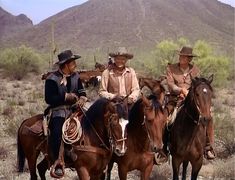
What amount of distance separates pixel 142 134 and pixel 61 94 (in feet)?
4.67

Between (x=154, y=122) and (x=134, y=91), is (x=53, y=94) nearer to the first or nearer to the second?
(x=134, y=91)

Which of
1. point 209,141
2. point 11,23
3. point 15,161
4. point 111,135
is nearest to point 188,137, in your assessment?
point 209,141

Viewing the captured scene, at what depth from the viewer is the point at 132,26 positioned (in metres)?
75.1

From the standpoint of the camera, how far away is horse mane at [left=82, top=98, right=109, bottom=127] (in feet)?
23.5

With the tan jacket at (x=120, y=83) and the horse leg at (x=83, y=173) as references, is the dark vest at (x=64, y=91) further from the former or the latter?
the horse leg at (x=83, y=173)

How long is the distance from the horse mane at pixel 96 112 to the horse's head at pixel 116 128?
0.18 meters

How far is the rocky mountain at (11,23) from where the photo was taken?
99.2 metres

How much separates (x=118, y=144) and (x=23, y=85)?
79.1ft

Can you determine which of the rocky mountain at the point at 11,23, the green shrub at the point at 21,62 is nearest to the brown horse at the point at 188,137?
the green shrub at the point at 21,62

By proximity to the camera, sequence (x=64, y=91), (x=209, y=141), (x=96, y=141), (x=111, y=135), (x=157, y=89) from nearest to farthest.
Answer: (x=111, y=135), (x=96, y=141), (x=64, y=91), (x=157, y=89), (x=209, y=141)

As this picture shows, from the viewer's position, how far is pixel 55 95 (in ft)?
24.0

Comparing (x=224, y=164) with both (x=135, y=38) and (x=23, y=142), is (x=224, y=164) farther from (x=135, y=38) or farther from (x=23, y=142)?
(x=135, y=38)

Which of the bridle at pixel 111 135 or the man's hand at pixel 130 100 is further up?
the man's hand at pixel 130 100

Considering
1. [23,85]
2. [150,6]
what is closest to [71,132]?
[23,85]
